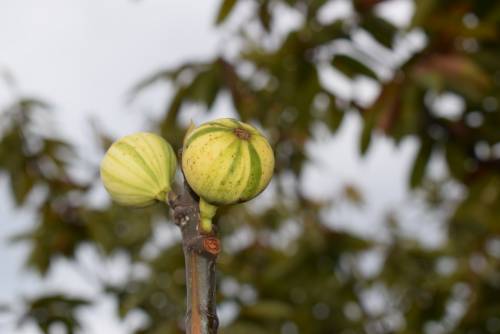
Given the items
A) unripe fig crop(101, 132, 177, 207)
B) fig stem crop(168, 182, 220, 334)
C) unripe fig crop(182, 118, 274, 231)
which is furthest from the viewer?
unripe fig crop(101, 132, 177, 207)

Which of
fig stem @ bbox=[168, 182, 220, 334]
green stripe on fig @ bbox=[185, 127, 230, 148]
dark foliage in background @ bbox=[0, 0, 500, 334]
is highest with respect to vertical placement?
green stripe on fig @ bbox=[185, 127, 230, 148]

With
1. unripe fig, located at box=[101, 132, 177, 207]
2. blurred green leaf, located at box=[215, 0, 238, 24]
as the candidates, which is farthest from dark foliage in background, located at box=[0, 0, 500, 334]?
unripe fig, located at box=[101, 132, 177, 207]

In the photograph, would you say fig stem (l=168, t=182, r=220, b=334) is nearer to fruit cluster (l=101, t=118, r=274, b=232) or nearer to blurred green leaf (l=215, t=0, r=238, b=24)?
fruit cluster (l=101, t=118, r=274, b=232)

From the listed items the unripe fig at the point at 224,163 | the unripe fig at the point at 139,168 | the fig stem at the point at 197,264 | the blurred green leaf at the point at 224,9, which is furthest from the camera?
the blurred green leaf at the point at 224,9

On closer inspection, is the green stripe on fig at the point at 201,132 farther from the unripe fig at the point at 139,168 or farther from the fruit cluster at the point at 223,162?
the unripe fig at the point at 139,168

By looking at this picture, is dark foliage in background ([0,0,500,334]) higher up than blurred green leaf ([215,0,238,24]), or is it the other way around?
blurred green leaf ([215,0,238,24])

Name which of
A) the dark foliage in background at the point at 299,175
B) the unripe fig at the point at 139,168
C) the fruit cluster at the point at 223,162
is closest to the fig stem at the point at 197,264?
the fruit cluster at the point at 223,162
